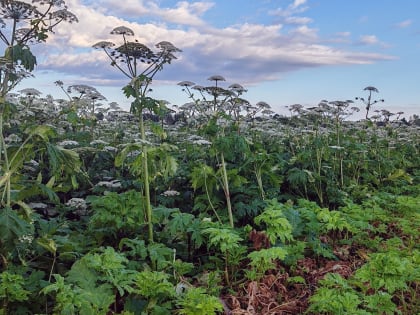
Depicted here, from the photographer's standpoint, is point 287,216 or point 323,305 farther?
point 287,216

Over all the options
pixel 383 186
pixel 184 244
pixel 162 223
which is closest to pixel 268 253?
pixel 184 244

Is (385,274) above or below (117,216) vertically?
below

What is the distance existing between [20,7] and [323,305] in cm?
396

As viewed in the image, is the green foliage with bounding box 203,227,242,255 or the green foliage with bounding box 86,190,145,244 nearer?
the green foliage with bounding box 203,227,242,255

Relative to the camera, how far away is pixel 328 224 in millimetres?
5641

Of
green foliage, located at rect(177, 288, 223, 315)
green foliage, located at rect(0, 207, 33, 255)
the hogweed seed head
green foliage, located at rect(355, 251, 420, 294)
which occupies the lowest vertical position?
green foliage, located at rect(177, 288, 223, 315)

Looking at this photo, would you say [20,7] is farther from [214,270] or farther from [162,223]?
[214,270]

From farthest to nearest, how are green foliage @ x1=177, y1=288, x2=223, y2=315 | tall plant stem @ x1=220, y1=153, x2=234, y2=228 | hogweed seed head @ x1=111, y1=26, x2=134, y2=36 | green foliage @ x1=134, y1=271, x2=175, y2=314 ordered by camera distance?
tall plant stem @ x1=220, y1=153, x2=234, y2=228, hogweed seed head @ x1=111, y1=26, x2=134, y2=36, green foliage @ x1=134, y1=271, x2=175, y2=314, green foliage @ x1=177, y1=288, x2=223, y2=315

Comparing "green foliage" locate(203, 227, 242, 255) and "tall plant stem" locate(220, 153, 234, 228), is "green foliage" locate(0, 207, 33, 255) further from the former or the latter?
"tall plant stem" locate(220, 153, 234, 228)

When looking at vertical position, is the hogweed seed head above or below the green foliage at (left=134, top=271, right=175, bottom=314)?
above

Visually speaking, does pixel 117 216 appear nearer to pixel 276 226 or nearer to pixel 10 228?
pixel 10 228

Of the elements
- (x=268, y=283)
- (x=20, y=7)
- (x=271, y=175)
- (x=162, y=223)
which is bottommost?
(x=268, y=283)

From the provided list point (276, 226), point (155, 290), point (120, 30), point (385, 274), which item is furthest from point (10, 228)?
point (385, 274)

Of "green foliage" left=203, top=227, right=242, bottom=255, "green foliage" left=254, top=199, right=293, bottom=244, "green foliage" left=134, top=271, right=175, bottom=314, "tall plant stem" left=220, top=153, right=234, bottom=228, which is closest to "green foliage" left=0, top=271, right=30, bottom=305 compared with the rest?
"green foliage" left=134, top=271, right=175, bottom=314
